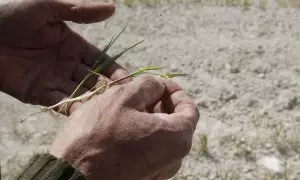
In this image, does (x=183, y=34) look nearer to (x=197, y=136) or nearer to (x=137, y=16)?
(x=137, y=16)

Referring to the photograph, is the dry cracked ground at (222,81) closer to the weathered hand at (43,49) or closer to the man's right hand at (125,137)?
the weathered hand at (43,49)

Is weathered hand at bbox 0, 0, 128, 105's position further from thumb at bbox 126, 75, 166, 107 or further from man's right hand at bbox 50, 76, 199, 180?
man's right hand at bbox 50, 76, 199, 180

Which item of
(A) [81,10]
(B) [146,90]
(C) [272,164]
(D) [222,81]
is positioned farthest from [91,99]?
(D) [222,81]

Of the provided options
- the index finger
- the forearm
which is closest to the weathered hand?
the index finger

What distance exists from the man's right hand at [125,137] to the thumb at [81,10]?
0.57 m

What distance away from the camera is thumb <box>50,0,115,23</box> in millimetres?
2279

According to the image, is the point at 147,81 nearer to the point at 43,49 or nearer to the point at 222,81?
the point at 43,49

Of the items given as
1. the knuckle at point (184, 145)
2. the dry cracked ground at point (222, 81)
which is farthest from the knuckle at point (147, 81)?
the dry cracked ground at point (222, 81)

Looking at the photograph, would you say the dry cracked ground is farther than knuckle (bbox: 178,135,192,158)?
Yes

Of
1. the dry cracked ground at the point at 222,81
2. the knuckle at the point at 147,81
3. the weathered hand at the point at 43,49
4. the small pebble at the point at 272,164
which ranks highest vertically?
the knuckle at the point at 147,81

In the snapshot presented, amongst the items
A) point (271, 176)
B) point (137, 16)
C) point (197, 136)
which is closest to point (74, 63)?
point (197, 136)

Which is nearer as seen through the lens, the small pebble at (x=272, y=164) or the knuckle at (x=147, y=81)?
the knuckle at (x=147, y=81)

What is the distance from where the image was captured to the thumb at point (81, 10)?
2.28 m

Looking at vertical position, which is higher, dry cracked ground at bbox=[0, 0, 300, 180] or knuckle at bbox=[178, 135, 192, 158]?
knuckle at bbox=[178, 135, 192, 158]
